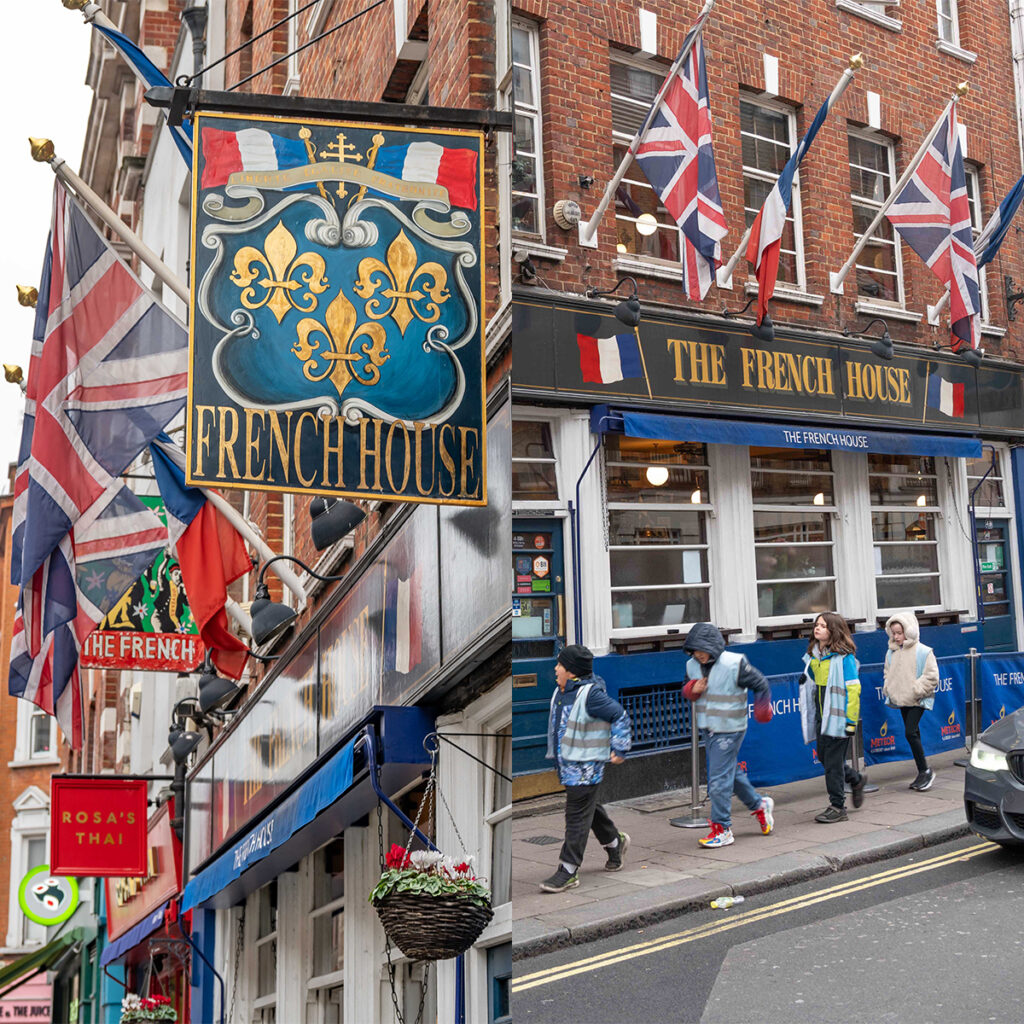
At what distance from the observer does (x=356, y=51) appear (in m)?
7.10

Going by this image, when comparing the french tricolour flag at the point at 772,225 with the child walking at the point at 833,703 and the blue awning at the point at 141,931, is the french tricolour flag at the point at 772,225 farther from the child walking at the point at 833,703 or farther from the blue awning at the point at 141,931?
the blue awning at the point at 141,931

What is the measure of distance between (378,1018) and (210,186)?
544cm

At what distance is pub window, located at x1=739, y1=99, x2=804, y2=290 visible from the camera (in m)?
2.63

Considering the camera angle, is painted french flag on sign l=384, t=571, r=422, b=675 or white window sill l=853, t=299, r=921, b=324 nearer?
white window sill l=853, t=299, r=921, b=324

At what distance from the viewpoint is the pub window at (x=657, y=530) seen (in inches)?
91.4

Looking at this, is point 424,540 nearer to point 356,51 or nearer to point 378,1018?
point 356,51

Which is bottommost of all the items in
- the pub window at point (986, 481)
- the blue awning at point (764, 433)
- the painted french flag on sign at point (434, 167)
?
the pub window at point (986, 481)

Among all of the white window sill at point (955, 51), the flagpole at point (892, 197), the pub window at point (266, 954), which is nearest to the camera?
the flagpole at point (892, 197)

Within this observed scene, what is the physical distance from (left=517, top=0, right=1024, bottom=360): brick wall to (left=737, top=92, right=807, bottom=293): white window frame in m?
0.02

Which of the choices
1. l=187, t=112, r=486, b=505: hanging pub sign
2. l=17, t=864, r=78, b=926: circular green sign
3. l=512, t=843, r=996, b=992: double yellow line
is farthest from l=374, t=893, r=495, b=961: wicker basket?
l=17, t=864, r=78, b=926: circular green sign

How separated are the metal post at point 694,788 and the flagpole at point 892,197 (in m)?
1.00

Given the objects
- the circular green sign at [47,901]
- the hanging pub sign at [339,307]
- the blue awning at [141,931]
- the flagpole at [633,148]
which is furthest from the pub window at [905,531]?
the circular green sign at [47,901]

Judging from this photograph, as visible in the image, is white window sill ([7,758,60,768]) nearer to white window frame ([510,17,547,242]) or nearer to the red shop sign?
the red shop sign

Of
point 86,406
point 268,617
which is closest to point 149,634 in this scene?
A: point 268,617
